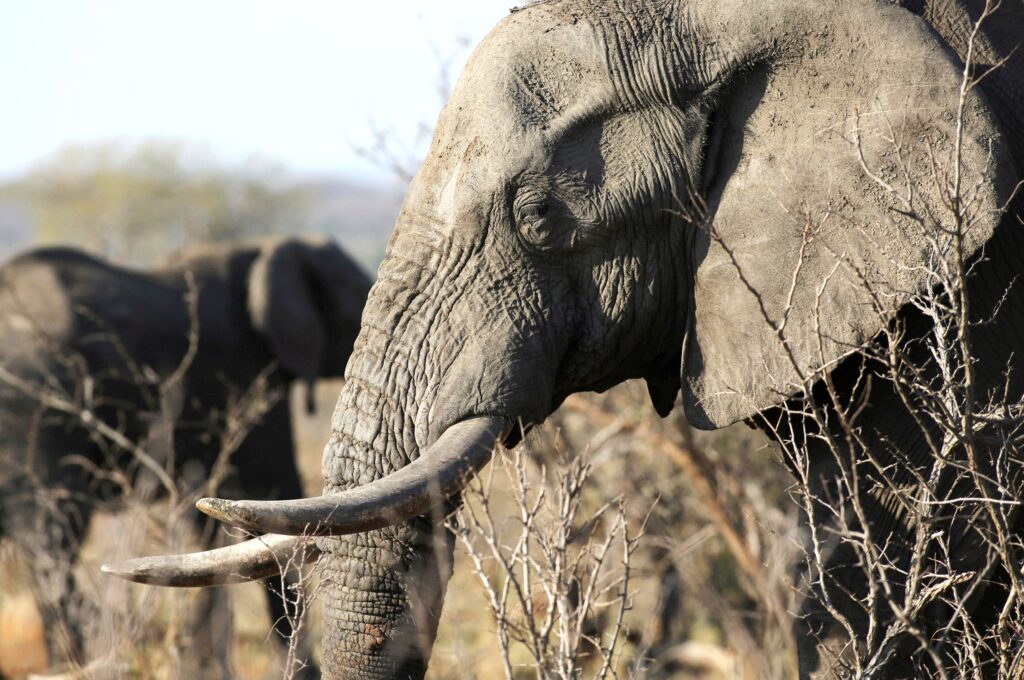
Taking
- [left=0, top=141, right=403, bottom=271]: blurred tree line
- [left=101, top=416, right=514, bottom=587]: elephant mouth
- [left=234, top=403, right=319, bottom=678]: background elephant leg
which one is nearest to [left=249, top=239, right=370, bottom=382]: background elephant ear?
[left=234, top=403, right=319, bottom=678]: background elephant leg

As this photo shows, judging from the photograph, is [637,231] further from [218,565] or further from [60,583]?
[60,583]

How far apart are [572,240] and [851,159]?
1.83 ft

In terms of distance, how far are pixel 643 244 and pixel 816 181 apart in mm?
359

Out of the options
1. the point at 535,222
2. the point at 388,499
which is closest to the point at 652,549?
the point at 535,222

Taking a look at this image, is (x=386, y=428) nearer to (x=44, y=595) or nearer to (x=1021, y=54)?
(x=1021, y=54)

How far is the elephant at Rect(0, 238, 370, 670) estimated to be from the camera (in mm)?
5867

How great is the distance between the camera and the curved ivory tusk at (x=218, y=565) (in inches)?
104

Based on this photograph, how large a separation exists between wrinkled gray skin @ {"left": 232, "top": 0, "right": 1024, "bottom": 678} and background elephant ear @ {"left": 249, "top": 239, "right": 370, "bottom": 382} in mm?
4374

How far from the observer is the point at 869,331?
105 inches

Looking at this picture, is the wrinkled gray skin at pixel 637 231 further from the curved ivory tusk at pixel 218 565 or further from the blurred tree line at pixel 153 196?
the blurred tree line at pixel 153 196

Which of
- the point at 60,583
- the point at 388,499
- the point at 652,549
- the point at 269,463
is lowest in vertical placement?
the point at 652,549

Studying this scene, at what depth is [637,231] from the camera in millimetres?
2818

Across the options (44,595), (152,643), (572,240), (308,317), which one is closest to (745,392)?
(572,240)

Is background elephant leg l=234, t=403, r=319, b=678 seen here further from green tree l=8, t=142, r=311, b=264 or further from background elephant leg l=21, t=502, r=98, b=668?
green tree l=8, t=142, r=311, b=264
